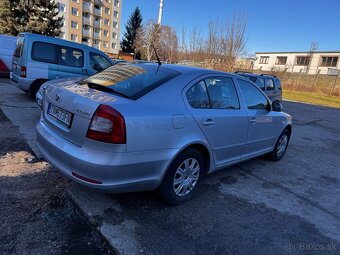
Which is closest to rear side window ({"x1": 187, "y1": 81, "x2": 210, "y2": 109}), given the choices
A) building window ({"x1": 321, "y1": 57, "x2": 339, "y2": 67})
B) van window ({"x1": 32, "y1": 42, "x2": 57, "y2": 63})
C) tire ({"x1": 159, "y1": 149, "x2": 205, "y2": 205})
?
tire ({"x1": 159, "y1": 149, "x2": 205, "y2": 205})

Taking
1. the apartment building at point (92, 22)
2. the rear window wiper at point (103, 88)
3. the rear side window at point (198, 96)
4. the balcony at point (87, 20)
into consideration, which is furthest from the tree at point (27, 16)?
the balcony at point (87, 20)

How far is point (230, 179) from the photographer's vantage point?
4.29 metres

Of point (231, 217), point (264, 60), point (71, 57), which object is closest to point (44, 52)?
point (71, 57)

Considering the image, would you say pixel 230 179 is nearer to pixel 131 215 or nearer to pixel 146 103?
pixel 131 215

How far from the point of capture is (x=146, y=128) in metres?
2.63

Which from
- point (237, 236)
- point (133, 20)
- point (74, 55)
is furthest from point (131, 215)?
point (133, 20)

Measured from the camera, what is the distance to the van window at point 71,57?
8.12m

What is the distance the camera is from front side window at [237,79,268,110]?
421 centimetres

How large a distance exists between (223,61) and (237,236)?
90.0 feet

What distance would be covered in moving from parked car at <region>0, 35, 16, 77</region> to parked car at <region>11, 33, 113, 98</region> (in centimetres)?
532

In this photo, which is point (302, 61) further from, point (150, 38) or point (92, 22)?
point (92, 22)

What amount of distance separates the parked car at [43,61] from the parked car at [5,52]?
5325 millimetres

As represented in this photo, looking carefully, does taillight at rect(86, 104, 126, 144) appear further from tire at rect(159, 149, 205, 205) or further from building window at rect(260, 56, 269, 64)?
building window at rect(260, 56, 269, 64)

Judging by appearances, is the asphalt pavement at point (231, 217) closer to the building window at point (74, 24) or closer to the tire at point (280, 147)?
the tire at point (280, 147)
